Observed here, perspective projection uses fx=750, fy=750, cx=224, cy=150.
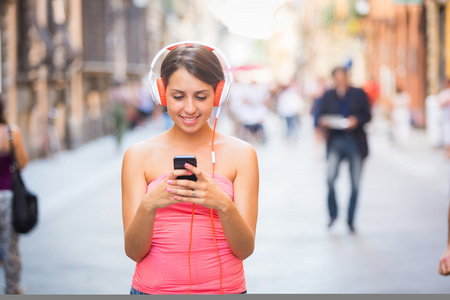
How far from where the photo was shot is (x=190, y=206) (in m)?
2.47

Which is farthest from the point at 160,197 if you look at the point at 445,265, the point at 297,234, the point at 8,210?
the point at 297,234

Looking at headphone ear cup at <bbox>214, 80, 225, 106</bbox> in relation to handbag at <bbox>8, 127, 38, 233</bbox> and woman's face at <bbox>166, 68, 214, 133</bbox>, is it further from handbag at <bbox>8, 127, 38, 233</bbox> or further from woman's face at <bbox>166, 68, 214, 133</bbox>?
handbag at <bbox>8, 127, 38, 233</bbox>

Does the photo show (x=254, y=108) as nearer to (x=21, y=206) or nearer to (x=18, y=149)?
(x=18, y=149)

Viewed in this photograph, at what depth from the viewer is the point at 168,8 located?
4309cm

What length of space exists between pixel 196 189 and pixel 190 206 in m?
0.22

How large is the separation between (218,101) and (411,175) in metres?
12.0

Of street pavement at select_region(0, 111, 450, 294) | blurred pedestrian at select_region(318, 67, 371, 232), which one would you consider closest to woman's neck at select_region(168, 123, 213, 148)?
street pavement at select_region(0, 111, 450, 294)

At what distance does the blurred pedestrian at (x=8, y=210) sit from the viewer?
5.76m

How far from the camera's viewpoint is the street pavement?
260 inches

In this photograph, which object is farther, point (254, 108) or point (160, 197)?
point (254, 108)

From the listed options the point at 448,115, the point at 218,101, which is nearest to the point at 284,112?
the point at 448,115

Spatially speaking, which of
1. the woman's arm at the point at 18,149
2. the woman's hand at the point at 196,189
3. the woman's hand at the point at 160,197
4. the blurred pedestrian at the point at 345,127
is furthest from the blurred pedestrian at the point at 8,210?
the blurred pedestrian at the point at 345,127

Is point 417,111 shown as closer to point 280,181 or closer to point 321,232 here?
point 280,181

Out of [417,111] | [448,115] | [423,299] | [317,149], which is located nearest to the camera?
[423,299]
